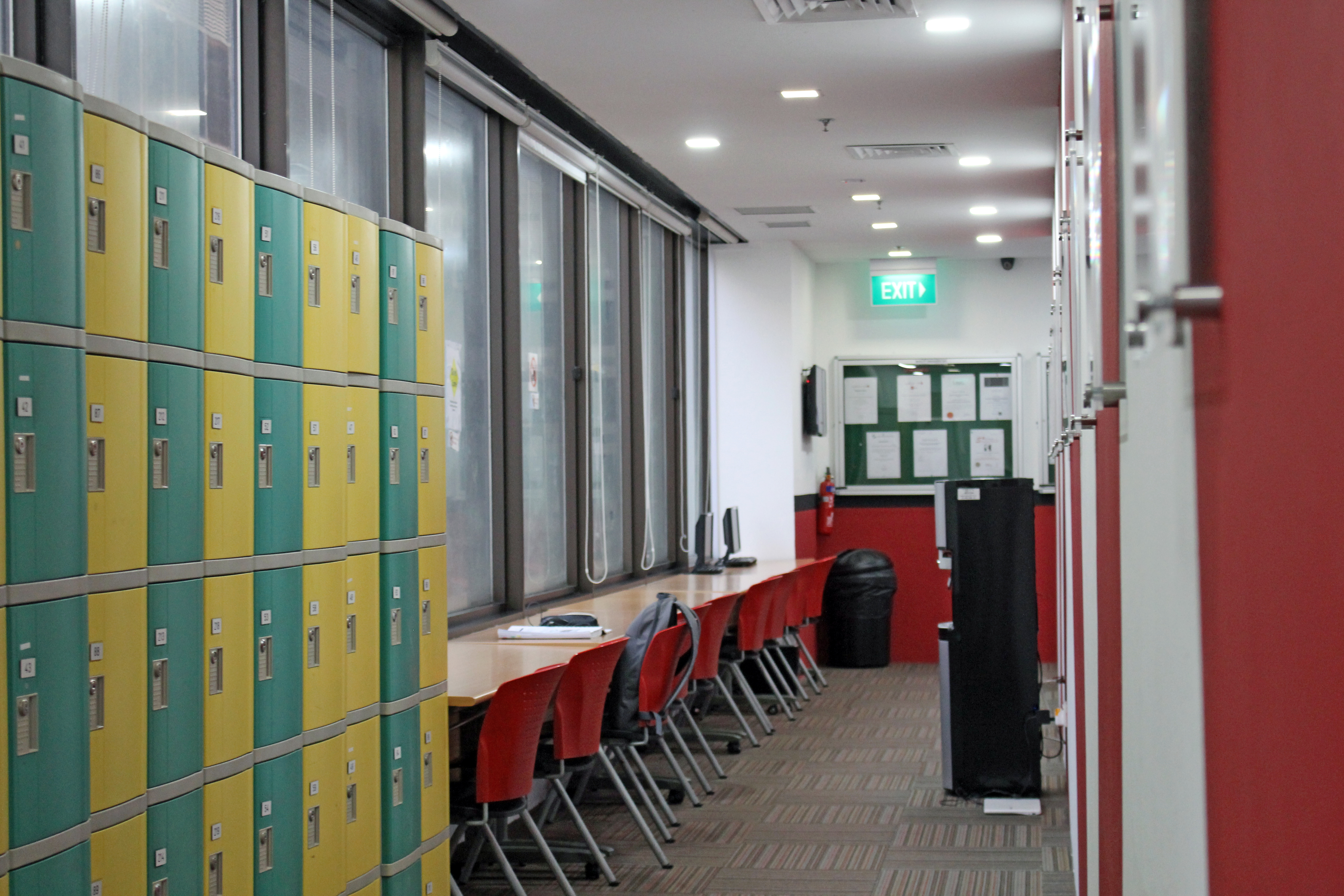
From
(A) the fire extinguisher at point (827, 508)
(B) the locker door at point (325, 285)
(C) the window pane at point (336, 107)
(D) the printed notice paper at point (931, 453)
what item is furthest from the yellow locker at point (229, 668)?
(D) the printed notice paper at point (931, 453)

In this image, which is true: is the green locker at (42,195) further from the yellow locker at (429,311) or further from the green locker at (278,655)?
the yellow locker at (429,311)

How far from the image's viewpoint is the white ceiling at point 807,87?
4848 millimetres

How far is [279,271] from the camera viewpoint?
317cm

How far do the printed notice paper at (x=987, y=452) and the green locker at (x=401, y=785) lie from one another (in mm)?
7550

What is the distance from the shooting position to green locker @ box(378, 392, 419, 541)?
3.65m

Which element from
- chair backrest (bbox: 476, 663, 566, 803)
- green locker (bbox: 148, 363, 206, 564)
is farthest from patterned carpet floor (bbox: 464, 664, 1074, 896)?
green locker (bbox: 148, 363, 206, 564)

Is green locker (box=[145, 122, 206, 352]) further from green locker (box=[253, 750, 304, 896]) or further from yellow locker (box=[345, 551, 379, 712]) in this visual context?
green locker (box=[253, 750, 304, 896])

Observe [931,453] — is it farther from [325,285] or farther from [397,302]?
[325,285]

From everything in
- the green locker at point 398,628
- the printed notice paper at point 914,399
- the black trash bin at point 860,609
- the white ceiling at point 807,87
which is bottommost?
the black trash bin at point 860,609

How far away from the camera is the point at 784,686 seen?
8.75 metres

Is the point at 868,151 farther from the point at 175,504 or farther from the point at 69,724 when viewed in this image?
the point at 69,724

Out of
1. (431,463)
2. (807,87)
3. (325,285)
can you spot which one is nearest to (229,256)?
(325,285)

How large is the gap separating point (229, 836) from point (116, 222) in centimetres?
135

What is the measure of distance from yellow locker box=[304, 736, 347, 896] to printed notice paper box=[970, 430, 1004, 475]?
790 cm
